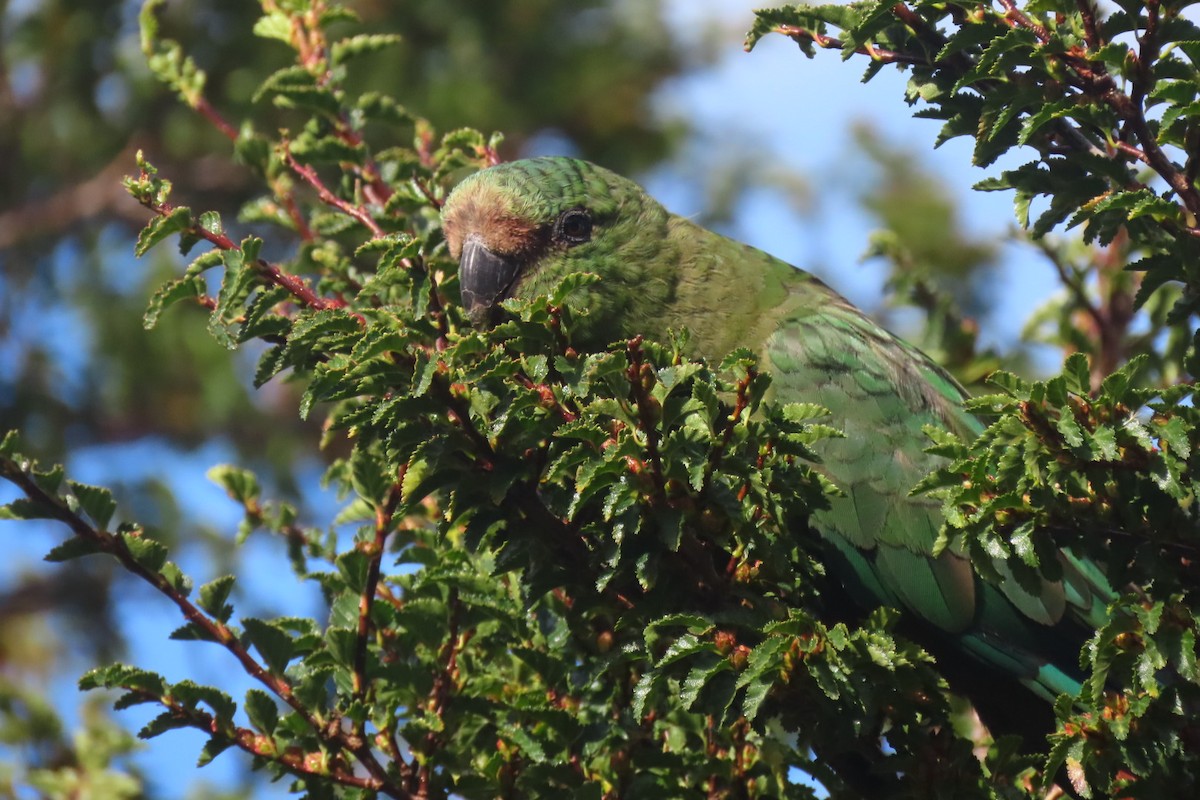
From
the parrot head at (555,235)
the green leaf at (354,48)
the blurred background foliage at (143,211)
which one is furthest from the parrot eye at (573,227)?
the blurred background foliage at (143,211)

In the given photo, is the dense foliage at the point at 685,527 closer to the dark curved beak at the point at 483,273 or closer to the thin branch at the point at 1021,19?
the thin branch at the point at 1021,19

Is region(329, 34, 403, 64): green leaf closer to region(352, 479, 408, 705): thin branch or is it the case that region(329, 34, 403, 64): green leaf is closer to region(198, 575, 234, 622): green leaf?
region(352, 479, 408, 705): thin branch

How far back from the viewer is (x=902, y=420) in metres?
3.04

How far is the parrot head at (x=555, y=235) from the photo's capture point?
10.2 feet

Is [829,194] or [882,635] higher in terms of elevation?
[829,194]

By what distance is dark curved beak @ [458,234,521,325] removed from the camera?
9.70 ft

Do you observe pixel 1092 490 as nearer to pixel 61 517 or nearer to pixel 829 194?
pixel 61 517

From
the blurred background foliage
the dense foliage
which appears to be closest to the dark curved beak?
the dense foliage

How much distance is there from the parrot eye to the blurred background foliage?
380 centimetres

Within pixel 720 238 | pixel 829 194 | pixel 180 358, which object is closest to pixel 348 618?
pixel 720 238

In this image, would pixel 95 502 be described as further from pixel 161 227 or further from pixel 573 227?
pixel 573 227

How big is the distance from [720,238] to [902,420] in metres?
0.86

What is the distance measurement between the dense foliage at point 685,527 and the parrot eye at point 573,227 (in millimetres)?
721

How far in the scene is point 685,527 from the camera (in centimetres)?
209
